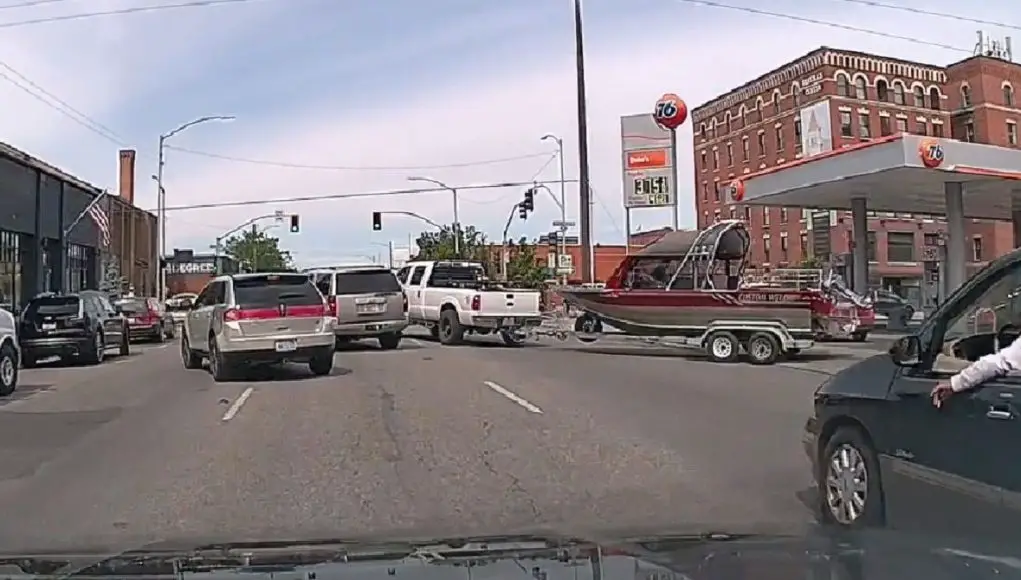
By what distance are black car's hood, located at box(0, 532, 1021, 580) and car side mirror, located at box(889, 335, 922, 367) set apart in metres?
1.36

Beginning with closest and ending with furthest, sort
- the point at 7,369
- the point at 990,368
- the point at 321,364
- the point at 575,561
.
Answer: the point at 575,561, the point at 990,368, the point at 7,369, the point at 321,364

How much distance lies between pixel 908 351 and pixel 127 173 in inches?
2720

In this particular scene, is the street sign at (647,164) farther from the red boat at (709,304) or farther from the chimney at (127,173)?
the chimney at (127,173)

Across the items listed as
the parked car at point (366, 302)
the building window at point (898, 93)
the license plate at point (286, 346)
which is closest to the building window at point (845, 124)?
the building window at point (898, 93)

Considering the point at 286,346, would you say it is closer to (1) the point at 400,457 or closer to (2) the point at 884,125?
(1) the point at 400,457

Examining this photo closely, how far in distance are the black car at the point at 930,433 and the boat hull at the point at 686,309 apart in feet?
45.5

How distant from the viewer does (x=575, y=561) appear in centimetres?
458

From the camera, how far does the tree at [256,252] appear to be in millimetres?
109125

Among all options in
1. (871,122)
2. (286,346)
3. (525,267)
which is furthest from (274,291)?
(871,122)

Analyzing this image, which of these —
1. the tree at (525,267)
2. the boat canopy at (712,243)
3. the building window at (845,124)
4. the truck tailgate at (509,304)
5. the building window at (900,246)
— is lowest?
the truck tailgate at (509,304)

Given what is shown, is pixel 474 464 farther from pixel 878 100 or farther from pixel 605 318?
pixel 878 100

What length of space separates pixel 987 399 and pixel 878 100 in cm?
6936

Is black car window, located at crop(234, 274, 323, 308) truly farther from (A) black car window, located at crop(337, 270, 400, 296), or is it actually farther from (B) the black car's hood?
(B) the black car's hood

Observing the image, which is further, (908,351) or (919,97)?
(919,97)
